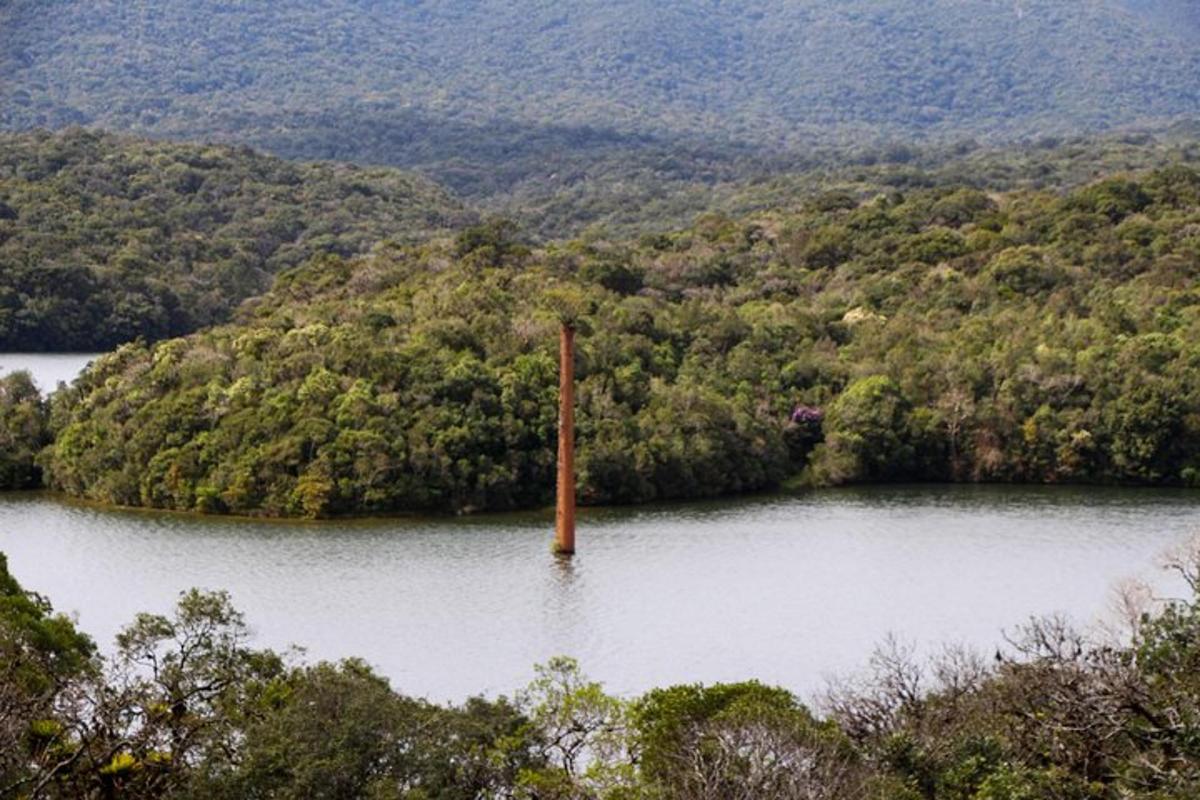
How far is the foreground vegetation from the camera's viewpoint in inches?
595

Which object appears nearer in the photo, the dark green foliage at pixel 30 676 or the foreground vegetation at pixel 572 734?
the dark green foliage at pixel 30 676

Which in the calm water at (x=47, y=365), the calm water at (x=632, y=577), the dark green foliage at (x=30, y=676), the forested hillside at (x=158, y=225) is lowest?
the calm water at (x=632, y=577)

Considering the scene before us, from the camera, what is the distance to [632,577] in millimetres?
33312

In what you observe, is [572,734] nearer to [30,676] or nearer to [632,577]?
[30,676]

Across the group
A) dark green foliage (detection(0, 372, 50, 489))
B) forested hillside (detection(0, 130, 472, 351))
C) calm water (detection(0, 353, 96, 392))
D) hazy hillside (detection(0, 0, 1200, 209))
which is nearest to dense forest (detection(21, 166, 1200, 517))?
Answer: dark green foliage (detection(0, 372, 50, 489))

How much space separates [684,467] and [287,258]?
131 feet

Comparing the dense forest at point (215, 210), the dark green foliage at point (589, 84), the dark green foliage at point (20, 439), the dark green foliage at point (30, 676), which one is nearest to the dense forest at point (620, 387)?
the dark green foliage at point (20, 439)

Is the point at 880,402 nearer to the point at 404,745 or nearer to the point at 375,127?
the point at 404,745

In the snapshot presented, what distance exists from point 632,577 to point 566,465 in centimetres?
A: 404

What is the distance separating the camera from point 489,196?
423ft

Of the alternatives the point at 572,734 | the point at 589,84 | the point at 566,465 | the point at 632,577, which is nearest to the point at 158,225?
the point at 566,465

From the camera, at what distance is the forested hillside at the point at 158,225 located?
63.6 metres

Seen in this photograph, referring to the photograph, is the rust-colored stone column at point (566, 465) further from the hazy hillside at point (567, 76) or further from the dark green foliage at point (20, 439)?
the hazy hillside at point (567, 76)

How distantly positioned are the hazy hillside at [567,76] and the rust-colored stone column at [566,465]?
295ft
